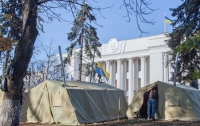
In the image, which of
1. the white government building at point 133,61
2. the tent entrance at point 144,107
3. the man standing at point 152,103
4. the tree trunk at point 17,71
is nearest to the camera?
the tree trunk at point 17,71

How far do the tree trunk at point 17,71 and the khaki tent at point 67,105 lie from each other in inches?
192

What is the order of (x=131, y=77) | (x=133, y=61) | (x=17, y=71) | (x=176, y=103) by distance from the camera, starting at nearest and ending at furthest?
(x=17, y=71) < (x=176, y=103) < (x=131, y=77) < (x=133, y=61)

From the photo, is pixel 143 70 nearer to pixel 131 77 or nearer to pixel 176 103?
pixel 131 77

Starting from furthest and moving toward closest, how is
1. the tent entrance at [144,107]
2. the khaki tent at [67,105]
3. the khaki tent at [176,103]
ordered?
the tent entrance at [144,107], the khaki tent at [176,103], the khaki tent at [67,105]

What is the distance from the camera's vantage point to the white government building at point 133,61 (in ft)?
146

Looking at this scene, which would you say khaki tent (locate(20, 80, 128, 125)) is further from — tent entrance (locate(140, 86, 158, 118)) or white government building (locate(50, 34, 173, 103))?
white government building (locate(50, 34, 173, 103))

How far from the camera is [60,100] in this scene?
13102 mm

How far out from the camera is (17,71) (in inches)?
304

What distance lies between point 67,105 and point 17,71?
537 centimetres

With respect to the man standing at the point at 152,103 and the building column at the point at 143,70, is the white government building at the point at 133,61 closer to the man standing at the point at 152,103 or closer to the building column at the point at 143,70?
the building column at the point at 143,70

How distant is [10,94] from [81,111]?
561 cm

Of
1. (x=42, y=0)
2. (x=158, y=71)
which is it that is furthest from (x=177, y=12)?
(x=158, y=71)

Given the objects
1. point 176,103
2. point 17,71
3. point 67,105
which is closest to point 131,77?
point 176,103

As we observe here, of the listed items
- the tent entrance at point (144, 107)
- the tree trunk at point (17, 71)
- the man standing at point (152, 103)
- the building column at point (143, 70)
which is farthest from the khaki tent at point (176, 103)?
the building column at point (143, 70)
